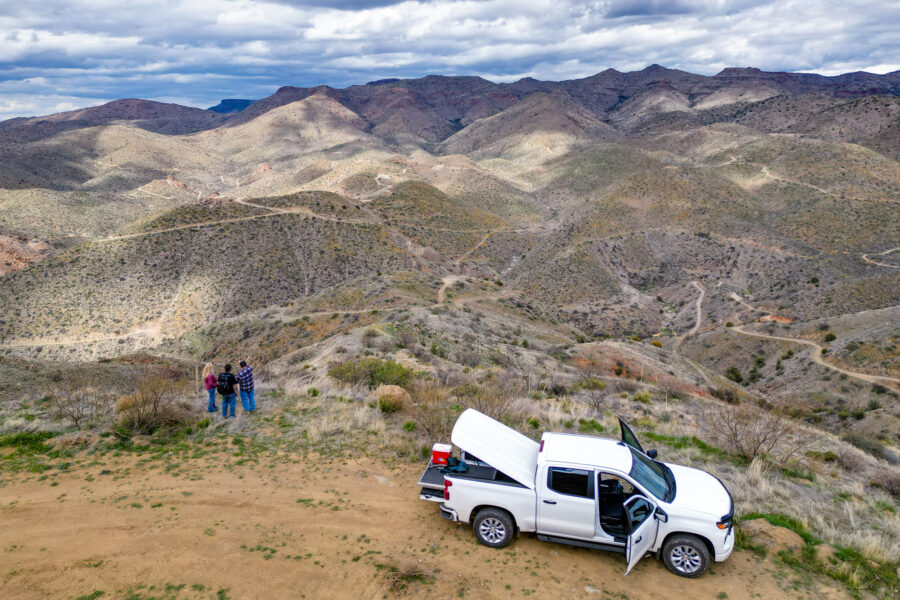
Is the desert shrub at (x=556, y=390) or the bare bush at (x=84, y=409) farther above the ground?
the bare bush at (x=84, y=409)

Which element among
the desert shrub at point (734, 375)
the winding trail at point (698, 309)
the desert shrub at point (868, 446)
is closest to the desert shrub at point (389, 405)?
the desert shrub at point (868, 446)

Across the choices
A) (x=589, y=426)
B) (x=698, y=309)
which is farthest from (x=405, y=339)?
(x=698, y=309)

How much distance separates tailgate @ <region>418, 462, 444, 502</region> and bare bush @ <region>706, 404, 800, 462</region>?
7.71 m

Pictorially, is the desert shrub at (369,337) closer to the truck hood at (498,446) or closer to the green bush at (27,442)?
the green bush at (27,442)

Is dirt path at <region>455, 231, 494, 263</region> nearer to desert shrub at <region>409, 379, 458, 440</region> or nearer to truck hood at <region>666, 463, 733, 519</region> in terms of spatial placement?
desert shrub at <region>409, 379, 458, 440</region>

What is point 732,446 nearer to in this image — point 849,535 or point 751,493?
point 751,493

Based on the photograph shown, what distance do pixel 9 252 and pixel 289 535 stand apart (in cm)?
7598

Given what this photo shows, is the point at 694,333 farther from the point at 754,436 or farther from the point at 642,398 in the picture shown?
the point at 754,436

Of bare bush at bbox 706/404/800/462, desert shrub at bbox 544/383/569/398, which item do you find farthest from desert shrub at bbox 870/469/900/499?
desert shrub at bbox 544/383/569/398

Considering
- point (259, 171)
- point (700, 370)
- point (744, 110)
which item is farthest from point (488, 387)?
point (744, 110)

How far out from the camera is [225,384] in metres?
12.3

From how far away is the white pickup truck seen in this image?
673 cm

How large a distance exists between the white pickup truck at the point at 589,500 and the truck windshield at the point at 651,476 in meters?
0.02

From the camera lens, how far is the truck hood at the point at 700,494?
22.4 ft
